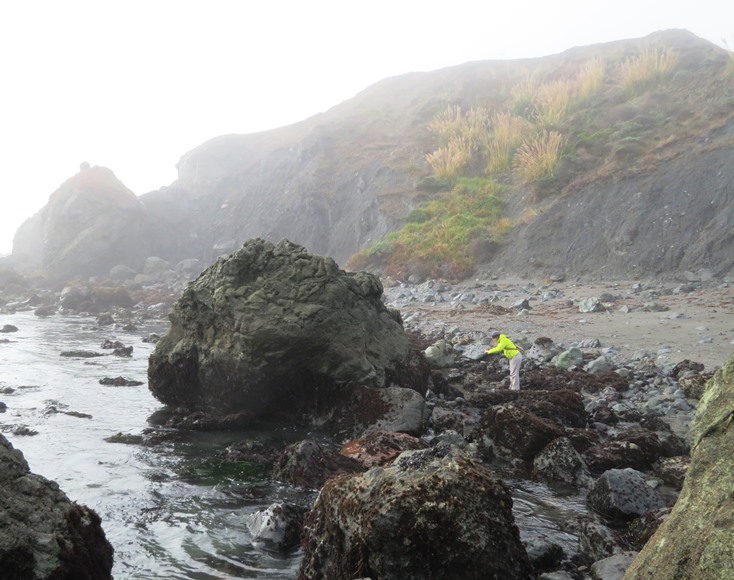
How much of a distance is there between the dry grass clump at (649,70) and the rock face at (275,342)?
2390cm

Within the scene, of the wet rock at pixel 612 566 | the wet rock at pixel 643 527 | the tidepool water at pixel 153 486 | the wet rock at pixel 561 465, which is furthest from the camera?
the wet rock at pixel 561 465

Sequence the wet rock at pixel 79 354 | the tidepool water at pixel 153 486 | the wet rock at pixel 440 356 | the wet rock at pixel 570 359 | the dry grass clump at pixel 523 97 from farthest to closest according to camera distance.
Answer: the dry grass clump at pixel 523 97 → the wet rock at pixel 79 354 → the wet rock at pixel 440 356 → the wet rock at pixel 570 359 → the tidepool water at pixel 153 486

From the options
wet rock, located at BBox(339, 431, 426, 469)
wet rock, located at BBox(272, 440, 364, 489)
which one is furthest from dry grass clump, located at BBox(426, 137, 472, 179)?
wet rock, located at BBox(272, 440, 364, 489)

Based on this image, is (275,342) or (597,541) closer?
(597,541)

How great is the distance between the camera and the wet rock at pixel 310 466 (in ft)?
26.3

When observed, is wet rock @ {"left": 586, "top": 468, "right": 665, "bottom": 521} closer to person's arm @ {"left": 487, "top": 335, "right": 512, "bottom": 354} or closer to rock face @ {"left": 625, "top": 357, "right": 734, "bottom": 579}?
rock face @ {"left": 625, "top": 357, "right": 734, "bottom": 579}

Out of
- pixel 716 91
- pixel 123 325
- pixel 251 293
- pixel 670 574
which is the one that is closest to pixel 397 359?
pixel 251 293

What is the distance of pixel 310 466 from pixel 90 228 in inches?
1752

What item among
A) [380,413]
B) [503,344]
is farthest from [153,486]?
[503,344]

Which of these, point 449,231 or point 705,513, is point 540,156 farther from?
point 705,513

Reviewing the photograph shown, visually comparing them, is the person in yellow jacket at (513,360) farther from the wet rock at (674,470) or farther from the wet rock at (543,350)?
the wet rock at (674,470)

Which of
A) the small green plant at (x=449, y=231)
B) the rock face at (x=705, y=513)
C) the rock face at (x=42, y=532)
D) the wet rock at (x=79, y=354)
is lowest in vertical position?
the wet rock at (x=79, y=354)

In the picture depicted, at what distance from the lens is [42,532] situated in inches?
163

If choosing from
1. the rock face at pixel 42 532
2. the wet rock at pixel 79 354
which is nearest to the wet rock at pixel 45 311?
the wet rock at pixel 79 354
